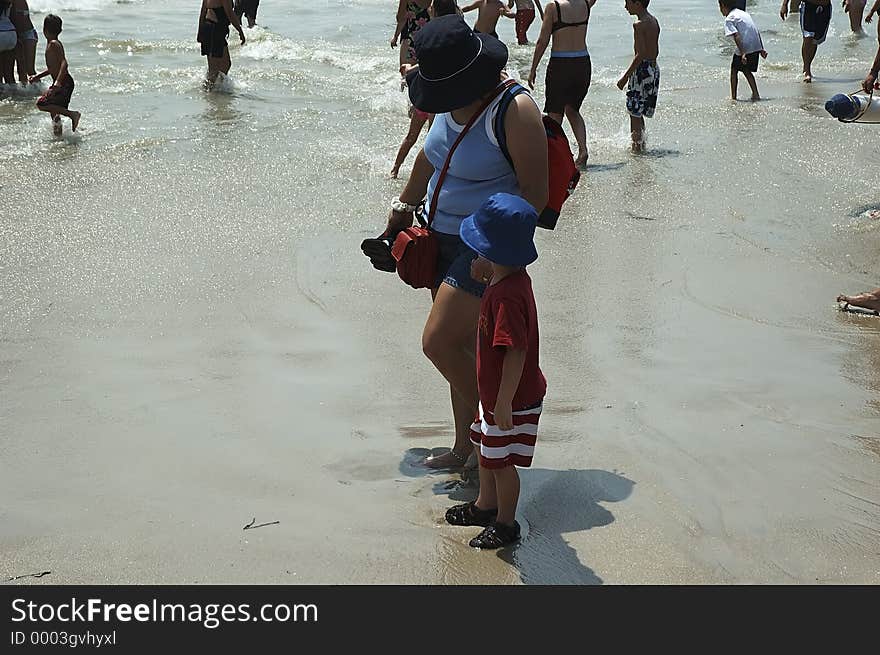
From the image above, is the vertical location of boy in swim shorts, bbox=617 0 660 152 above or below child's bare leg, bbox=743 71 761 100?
above

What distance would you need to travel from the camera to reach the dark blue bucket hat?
12.0ft

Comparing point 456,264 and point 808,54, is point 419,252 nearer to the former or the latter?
point 456,264

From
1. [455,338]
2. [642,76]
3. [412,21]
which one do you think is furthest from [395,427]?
[412,21]

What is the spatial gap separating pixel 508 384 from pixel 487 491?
0.52m

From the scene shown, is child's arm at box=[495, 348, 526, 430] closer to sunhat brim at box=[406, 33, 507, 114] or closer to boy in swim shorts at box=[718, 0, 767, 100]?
sunhat brim at box=[406, 33, 507, 114]

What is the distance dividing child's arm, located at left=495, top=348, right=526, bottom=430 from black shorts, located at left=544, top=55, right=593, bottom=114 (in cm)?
672

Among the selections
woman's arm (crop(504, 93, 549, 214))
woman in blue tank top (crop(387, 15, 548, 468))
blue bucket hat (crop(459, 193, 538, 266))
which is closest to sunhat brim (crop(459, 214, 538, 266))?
blue bucket hat (crop(459, 193, 538, 266))

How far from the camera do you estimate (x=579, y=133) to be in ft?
31.8

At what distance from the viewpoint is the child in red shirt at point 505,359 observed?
334 cm

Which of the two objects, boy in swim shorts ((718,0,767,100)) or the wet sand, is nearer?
the wet sand

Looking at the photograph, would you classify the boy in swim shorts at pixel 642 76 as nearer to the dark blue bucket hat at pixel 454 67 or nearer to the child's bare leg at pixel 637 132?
the child's bare leg at pixel 637 132

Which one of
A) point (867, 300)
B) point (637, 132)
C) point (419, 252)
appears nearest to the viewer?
point (419, 252)

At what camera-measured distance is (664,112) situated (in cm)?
1213
